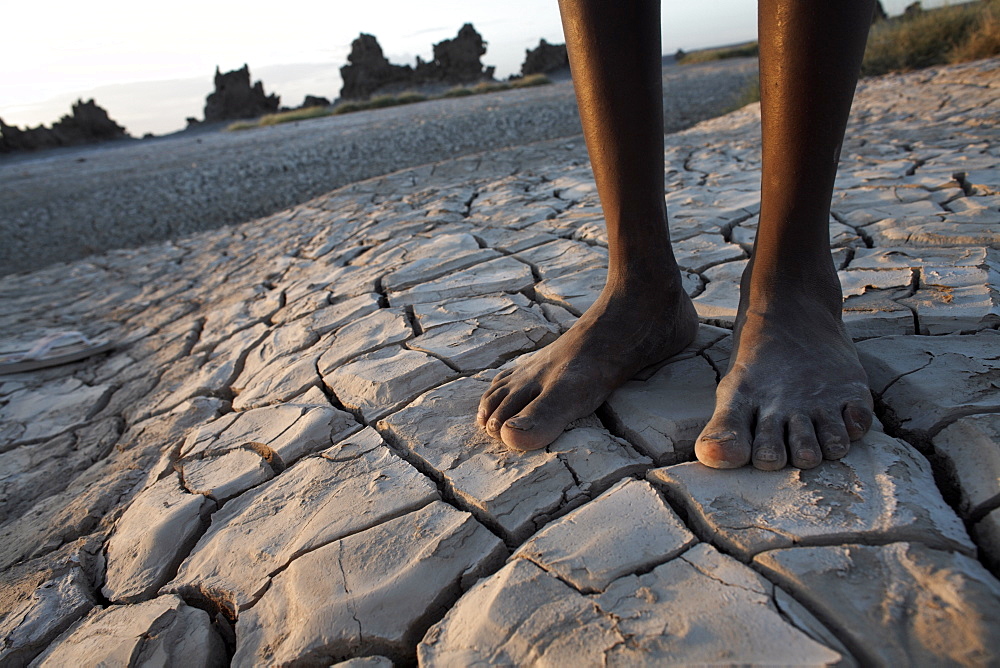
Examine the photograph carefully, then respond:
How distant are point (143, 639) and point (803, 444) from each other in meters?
1.04

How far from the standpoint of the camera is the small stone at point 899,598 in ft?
2.20

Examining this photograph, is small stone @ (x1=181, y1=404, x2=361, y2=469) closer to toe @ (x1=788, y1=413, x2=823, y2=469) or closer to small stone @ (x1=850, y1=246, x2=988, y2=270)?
toe @ (x1=788, y1=413, x2=823, y2=469)

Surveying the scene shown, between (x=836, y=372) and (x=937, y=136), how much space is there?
3.08m

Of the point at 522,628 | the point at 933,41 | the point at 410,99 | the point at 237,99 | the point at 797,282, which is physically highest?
the point at 237,99

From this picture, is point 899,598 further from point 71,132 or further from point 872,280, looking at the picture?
point 71,132

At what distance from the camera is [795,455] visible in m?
0.94

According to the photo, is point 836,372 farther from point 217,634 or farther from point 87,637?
point 87,637

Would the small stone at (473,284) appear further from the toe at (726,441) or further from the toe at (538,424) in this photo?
the toe at (726,441)

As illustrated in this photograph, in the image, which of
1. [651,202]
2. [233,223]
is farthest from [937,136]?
[233,223]

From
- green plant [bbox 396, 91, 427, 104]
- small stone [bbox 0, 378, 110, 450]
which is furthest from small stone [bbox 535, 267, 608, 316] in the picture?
green plant [bbox 396, 91, 427, 104]

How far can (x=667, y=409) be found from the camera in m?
1.18

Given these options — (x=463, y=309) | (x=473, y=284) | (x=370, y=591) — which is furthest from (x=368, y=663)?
(x=473, y=284)

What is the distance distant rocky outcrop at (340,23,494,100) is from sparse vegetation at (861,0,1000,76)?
801 inches

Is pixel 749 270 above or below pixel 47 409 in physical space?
above
